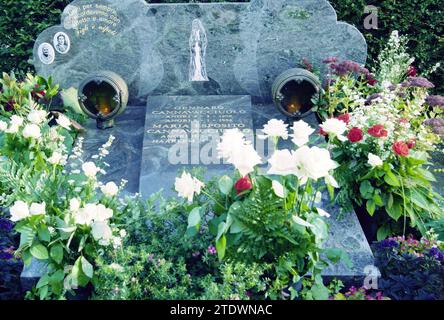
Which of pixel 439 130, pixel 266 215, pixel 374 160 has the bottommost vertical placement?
pixel 266 215

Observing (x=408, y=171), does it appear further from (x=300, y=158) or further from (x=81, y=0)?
(x=81, y=0)

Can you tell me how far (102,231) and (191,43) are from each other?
333 centimetres

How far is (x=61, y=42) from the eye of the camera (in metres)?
6.30

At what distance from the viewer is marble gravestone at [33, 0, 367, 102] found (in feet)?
20.5

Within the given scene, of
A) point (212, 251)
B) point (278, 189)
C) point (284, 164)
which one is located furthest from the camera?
point (212, 251)

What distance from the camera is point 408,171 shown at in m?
4.59

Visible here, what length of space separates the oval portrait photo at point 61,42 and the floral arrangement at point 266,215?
3.44 metres

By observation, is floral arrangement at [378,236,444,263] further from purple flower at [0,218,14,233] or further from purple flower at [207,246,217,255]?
purple flower at [0,218,14,233]

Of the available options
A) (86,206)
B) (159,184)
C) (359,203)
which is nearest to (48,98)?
(159,184)

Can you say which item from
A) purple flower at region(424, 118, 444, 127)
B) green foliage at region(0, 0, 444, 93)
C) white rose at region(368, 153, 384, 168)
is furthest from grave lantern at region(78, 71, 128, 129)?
purple flower at region(424, 118, 444, 127)

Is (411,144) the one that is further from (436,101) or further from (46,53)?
(46,53)

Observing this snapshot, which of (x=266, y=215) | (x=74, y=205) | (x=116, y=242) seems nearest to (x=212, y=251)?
(x=266, y=215)

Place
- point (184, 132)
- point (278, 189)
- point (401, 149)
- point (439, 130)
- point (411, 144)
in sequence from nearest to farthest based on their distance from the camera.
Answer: point (278, 189)
point (401, 149)
point (411, 144)
point (439, 130)
point (184, 132)

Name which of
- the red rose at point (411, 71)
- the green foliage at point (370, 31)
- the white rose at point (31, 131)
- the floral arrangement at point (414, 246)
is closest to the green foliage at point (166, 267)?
the white rose at point (31, 131)
